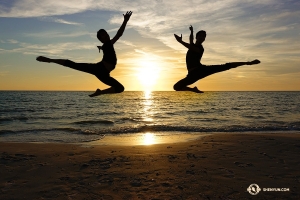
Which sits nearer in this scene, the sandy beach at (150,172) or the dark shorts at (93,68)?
the dark shorts at (93,68)

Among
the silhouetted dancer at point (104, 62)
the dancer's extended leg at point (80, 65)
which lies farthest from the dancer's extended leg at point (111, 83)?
the dancer's extended leg at point (80, 65)

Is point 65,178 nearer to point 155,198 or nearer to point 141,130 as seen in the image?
point 155,198

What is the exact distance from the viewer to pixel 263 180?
10.1 m

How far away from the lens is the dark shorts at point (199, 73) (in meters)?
8.05

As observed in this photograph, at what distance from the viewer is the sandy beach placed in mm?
9102

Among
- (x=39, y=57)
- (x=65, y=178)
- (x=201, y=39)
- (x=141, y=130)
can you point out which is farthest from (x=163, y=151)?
(x=141, y=130)

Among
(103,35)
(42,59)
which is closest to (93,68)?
(103,35)

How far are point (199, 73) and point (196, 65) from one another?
0.26 metres

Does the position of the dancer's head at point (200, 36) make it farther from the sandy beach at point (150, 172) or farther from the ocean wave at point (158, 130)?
the ocean wave at point (158, 130)

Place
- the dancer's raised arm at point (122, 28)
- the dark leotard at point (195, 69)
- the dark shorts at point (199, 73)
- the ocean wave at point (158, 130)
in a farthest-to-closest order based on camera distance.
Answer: the ocean wave at point (158, 130) < the dark shorts at point (199, 73) < the dark leotard at point (195, 69) < the dancer's raised arm at point (122, 28)

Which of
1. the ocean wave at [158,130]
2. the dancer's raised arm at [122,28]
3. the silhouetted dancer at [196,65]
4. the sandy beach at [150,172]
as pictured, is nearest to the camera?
the dancer's raised arm at [122,28]

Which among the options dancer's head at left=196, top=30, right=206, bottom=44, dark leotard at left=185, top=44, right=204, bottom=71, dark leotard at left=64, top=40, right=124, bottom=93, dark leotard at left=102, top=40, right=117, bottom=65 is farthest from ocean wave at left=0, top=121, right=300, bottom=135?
dancer's head at left=196, top=30, right=206, bottom=44

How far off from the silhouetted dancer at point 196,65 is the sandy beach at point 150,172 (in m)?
3.63

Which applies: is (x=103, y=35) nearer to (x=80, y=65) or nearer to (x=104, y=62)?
(x=104, y=62)
